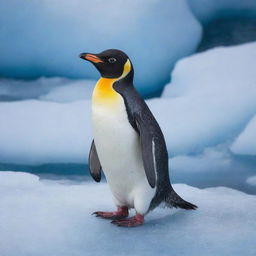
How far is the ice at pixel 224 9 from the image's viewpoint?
3.51m

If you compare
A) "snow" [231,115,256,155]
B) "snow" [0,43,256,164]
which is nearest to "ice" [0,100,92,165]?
"snow" [0,43,256,164]

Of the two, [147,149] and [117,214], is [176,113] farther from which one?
[147,149]

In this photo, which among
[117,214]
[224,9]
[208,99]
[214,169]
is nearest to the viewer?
[117,214]

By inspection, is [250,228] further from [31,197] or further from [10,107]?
[10,107]

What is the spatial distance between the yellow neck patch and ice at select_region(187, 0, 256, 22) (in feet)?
6.05

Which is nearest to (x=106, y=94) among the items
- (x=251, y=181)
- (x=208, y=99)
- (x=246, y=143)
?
(x=251, y=181)

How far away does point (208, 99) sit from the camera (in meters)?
3.10

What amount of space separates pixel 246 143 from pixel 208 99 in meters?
0.42

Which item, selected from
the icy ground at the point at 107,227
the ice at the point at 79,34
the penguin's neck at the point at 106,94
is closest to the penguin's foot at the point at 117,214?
the icy ground at the point at 107,227

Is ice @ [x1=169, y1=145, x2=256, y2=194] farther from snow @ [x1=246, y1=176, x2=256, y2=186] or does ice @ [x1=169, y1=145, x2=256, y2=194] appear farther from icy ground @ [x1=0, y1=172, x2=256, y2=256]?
icy ground @ [x1=0, y1=172, x2=256, y2=256]

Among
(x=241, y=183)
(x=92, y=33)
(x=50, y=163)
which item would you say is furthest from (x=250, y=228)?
(x=92, y=33)

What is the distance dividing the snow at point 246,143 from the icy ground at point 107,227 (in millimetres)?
604

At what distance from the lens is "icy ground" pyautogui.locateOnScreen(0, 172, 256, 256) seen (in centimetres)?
164

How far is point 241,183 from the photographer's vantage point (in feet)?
7.94
